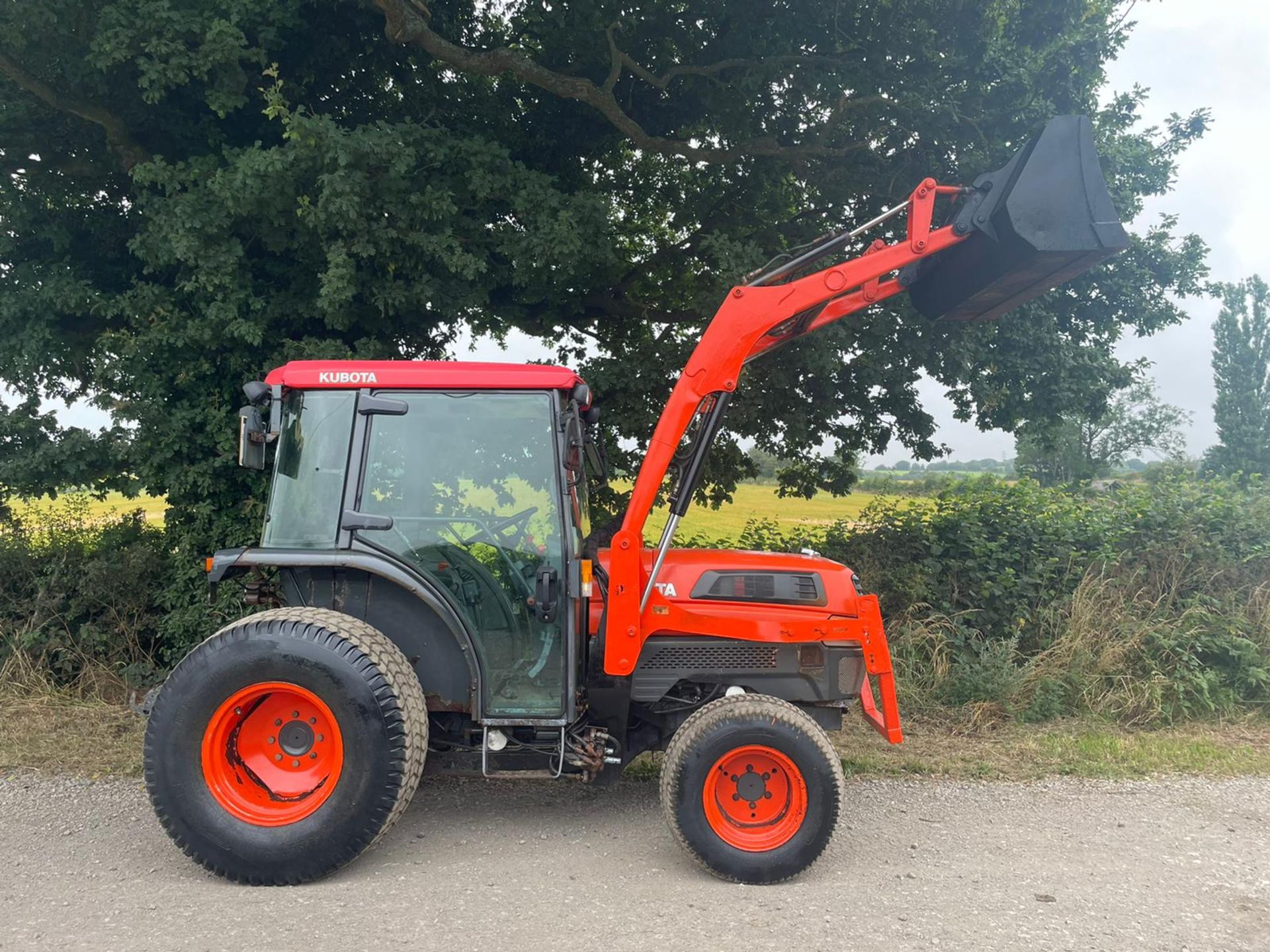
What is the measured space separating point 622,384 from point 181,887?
4816mm

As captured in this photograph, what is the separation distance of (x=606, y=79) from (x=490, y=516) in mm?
4954

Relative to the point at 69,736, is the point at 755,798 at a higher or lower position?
higher

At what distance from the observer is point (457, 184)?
6836 mm

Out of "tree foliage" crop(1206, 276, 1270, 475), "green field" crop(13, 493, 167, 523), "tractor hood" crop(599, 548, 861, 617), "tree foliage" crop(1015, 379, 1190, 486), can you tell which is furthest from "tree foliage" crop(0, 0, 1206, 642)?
"tree foliage" crop(1206, 276, 1270, 475)

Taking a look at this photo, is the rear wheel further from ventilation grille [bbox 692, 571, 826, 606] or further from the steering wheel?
ventilation grille [bbox 692, 571, 826, 606]

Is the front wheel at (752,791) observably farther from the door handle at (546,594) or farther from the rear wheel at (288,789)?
the rear wheel at (288,789)

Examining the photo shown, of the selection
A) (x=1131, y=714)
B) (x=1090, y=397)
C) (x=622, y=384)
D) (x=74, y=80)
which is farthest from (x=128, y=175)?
(x=1131, y=714)

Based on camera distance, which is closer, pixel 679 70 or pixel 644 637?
pixel 644 637

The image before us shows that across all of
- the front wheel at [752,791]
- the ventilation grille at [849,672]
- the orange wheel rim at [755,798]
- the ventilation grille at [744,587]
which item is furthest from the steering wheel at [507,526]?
the ventilation grille at [849,672]

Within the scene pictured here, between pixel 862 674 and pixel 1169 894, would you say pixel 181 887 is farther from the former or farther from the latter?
pixel 1169 894

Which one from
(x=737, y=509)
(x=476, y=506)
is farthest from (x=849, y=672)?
(x=737, y=509)

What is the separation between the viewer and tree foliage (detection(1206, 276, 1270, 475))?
100 ft

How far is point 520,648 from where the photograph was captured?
13.4ft

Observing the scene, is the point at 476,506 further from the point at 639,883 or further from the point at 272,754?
the point at 639,883
